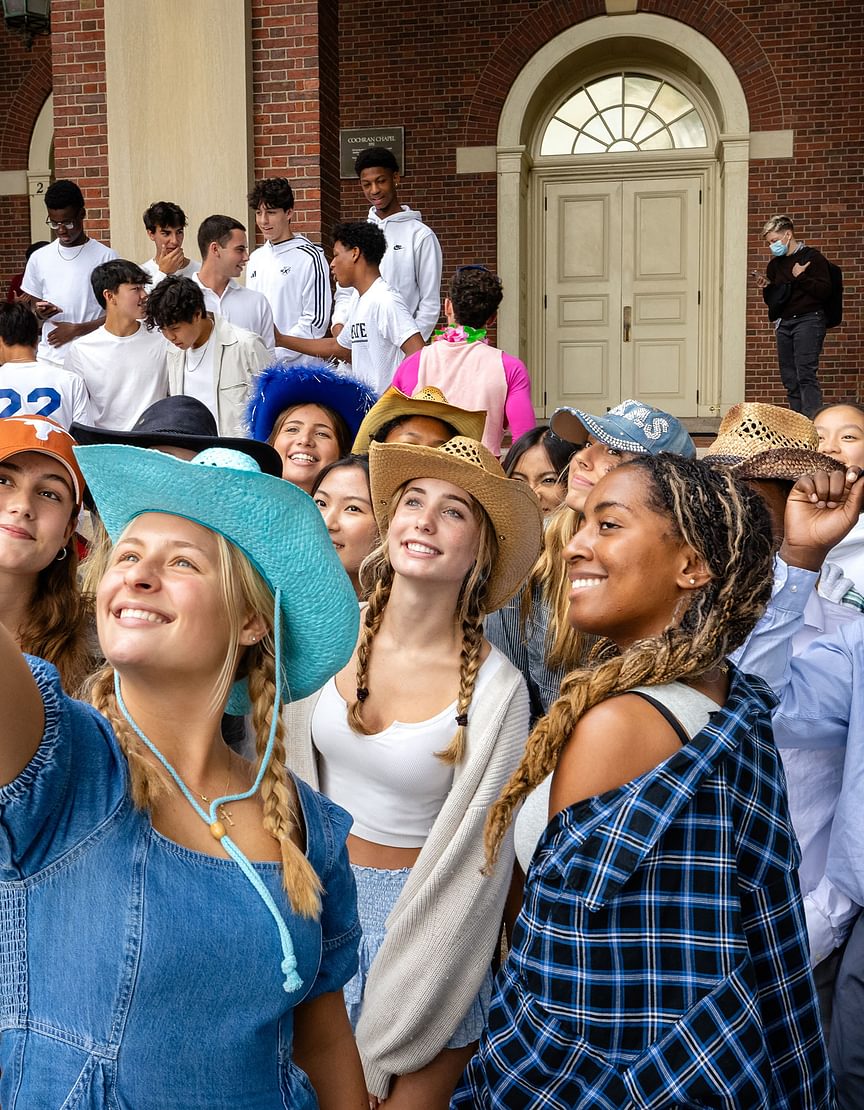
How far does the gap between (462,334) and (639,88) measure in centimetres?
892

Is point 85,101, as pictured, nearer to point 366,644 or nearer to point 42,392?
point 42,392

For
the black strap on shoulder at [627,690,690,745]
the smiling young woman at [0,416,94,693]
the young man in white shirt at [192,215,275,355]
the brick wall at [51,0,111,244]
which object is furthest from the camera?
the brick wall at [51,0,111,244]

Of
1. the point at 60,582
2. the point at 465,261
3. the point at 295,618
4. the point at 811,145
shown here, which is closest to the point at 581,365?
the point at 465,261

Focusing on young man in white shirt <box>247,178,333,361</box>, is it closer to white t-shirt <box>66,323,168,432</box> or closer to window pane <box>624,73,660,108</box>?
white t-shirt <box>66,323,168,432</box>

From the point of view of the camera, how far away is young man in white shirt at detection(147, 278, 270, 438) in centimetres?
527

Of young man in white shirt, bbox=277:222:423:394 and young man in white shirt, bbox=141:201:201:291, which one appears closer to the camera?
young man in white shirt, bbox=277:222:423:394

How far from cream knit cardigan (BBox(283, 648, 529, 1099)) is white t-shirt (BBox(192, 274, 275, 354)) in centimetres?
437

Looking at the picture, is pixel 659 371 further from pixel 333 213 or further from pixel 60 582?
pixel 60 582

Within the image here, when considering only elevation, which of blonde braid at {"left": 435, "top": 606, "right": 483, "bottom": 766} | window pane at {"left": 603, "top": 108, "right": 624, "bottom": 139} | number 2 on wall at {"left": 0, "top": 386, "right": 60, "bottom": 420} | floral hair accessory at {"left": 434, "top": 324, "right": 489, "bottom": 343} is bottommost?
blonde braid at {"left": 435, "top": 606, "right": 483, "bottom": 766}

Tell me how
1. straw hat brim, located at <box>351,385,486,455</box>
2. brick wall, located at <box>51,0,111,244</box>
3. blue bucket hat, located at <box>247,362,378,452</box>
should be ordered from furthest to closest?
brick wall, located at <box>51,0,111,244</box>
blue bucket hat, located at <box>247,362,378,452</box>
straw hat brim, located at <box>351,385,486,455</box>

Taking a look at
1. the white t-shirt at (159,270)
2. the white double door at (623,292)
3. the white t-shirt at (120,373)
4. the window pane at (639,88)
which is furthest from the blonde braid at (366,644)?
the window pane at (639,88)

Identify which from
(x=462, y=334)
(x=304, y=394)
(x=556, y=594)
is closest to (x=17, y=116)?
(x=462, y=334)

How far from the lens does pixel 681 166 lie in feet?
43.4

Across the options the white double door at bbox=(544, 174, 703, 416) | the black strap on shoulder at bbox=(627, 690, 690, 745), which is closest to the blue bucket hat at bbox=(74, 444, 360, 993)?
the black strap on shoulder at bbox=(627, 690, 690, 745)
